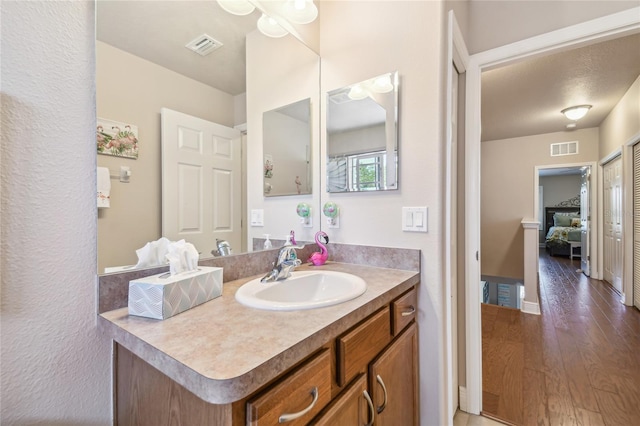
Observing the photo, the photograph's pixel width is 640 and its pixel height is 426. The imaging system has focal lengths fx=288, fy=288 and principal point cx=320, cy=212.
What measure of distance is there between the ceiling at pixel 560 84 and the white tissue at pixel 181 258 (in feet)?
8.38

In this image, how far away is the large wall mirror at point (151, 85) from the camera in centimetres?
85

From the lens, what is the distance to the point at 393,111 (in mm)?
1396

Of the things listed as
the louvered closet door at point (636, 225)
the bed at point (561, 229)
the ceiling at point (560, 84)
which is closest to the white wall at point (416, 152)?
the ceiling at point (560, 84)

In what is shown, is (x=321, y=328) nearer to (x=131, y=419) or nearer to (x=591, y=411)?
(x=131, y=419)

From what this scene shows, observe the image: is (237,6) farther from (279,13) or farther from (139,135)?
(139,135)

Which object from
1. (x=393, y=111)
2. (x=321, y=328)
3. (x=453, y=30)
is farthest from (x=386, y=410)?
(x=453, y=30)

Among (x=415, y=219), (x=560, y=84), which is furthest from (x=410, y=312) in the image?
(x=560, y=84)

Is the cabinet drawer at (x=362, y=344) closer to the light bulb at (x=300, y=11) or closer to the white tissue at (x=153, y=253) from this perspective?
the white tissue at (x=153, y=253)

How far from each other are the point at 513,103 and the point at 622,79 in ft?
3.24

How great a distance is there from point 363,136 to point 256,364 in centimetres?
127

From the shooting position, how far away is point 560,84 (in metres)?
3.20

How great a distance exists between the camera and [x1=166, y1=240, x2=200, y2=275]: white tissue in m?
0.87

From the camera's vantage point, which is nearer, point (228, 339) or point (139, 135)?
point (228, 339)

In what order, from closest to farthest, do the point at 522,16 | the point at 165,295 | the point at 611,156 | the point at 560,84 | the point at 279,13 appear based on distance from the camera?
the point at 165,295
the point at 279,13
the point at 522,16
the point at 560,84
the point at 611,156
